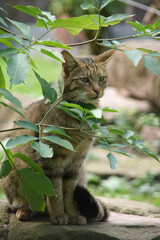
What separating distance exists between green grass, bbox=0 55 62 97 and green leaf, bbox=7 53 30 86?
5.57 m

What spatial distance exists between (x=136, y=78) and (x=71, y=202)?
4839mm

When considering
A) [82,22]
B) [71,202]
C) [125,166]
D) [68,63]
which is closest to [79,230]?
[71,202]

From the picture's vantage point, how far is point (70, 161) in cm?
257

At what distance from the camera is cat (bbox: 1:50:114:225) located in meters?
2.44

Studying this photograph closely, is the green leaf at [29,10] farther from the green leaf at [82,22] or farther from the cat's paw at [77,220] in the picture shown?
the cat's paw at [77,220]

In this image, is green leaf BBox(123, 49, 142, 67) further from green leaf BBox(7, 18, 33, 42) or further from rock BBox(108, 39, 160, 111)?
rock BBox(108, 39, 160, 111)

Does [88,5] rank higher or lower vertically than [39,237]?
higher

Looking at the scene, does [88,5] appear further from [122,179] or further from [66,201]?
[122,179]

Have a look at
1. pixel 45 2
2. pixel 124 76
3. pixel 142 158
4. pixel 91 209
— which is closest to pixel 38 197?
pixel 91 209

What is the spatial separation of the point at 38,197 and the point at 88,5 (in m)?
1.06

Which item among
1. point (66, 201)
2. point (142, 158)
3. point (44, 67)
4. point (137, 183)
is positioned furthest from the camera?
point (44, 67)

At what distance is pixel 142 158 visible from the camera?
5.73 metres

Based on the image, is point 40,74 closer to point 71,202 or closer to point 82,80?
point 82,80

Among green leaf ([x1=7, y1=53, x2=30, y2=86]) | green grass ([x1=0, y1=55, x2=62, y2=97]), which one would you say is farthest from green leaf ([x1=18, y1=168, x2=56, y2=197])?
green grass ([x1=0, y1=55, x2=62, y2=97])
